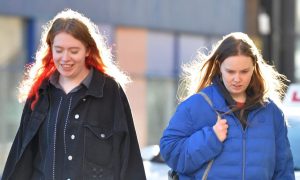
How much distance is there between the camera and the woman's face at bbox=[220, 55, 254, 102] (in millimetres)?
3438

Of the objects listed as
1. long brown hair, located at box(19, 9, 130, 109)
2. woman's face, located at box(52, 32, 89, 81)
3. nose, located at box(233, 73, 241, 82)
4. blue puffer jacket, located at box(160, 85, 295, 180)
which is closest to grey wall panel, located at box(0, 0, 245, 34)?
long brown hair, located at box(19, 9, 130, 109)

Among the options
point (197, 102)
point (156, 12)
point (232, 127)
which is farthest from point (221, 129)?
point (156, 12)

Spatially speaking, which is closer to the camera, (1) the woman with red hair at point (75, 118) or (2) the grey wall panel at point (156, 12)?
(1) the woman with red hair at point (75, 118)

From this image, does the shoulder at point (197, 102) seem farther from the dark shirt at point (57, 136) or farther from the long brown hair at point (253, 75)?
the dark shirt at point (57, 136)

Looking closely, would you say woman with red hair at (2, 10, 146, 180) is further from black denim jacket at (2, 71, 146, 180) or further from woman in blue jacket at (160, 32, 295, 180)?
woman in blue jacket at (160, 32, 295, 180)

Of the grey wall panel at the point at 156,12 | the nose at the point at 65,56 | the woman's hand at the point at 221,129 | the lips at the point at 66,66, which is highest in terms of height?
the grey wall panel at the point at 156,12

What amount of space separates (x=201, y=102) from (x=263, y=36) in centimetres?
1716

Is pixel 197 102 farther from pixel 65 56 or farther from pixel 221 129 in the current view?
pixel 65 56

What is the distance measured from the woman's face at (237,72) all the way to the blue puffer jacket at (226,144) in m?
0.11

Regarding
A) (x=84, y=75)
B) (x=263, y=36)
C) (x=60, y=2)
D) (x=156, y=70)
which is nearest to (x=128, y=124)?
(x=84, y=75)

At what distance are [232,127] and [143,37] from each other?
1169 centimetres

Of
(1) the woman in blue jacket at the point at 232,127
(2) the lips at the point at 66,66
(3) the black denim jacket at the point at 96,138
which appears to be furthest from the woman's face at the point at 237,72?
(2) the lips at the point at 66,66

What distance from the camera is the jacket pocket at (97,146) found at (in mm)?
3463

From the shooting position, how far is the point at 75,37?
3.47 metres
